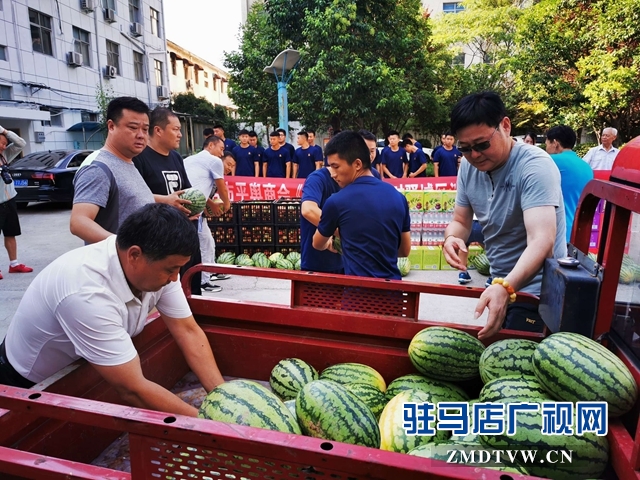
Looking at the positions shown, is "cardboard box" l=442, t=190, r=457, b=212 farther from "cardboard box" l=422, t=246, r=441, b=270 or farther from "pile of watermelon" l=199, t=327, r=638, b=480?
"pile of watermelon" l=199, t=327, r=638, b=480

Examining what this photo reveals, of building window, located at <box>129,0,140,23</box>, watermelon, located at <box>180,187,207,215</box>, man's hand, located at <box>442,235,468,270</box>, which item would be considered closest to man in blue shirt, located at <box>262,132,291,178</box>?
watermelon, located at <box>180,187,207,215</box>

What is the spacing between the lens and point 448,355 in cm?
208

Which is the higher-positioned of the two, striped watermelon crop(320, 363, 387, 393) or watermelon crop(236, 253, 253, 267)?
striped watermelon crop(320, 363, 387, 393)

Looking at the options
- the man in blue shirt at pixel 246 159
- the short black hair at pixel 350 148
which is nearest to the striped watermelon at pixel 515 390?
the short black hair at pixel 350 148

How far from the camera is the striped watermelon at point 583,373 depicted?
5.08ft

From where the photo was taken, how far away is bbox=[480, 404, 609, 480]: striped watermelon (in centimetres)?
148

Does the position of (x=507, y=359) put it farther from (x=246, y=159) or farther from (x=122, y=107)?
(x=246, y=159)

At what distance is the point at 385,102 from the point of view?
1560cm

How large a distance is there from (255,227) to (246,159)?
143 inches

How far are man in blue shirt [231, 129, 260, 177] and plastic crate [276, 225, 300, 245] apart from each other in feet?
11.9

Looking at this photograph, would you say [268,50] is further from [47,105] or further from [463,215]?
[463,215]

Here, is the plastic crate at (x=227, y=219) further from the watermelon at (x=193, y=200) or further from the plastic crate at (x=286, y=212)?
the watermelon at (x=193, y=200)

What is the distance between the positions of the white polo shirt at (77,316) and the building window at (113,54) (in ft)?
87.8

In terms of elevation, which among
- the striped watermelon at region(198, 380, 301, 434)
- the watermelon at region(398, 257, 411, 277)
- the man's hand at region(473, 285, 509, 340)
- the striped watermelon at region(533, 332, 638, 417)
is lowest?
the watermelon at region(398, 257, 411, 277)
